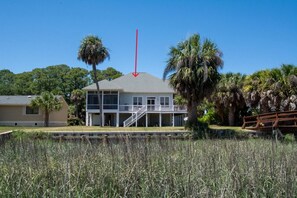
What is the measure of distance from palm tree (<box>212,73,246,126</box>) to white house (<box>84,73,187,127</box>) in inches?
210

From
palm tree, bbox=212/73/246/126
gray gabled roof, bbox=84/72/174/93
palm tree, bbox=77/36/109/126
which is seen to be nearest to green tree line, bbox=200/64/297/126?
palm tree, bbox=212/73/246/126

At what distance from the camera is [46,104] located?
40.9m

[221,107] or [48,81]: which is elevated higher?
[48,81]

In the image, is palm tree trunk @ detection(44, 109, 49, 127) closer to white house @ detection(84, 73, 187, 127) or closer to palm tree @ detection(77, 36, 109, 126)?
white house @ detection(84, 73, 187, 127)

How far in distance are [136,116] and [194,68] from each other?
Answer: 1411cm

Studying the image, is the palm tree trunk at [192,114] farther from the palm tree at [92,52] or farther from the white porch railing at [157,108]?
the palm tree at [92,52]

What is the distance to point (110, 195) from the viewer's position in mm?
5012

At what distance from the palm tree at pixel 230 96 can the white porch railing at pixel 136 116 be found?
8293 millimetres

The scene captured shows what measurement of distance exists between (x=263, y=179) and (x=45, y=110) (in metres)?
38.8

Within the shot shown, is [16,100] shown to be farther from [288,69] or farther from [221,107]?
[288,69]

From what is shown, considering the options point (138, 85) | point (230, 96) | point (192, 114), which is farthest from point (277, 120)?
point (138, 85)

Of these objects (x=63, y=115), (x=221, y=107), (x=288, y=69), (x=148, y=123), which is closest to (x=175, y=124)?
(x=148, y=123)

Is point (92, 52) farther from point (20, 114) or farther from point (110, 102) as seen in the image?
point (20, 114)

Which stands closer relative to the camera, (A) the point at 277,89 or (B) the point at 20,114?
(A) the point at 277,89
